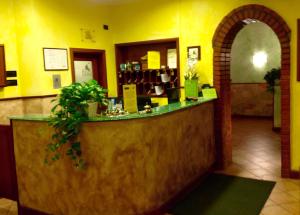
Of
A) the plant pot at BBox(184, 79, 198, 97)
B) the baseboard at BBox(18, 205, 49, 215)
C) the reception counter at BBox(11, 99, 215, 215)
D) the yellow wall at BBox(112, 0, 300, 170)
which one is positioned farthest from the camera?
the plant pot at BBox(184, 79, 198, 97)

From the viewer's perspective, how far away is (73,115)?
288cm

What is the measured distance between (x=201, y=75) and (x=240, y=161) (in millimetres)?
1575

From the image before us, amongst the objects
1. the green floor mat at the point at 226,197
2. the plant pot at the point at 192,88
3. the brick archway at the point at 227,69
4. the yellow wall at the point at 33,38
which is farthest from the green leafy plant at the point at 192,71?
the yellow wall at the point at 33,38

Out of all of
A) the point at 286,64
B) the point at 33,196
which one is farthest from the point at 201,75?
the point at 33,196

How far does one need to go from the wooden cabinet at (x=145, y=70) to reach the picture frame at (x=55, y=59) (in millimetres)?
1141

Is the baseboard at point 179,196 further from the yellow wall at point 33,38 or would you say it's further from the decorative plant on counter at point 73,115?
the yellow wall at point 33,38

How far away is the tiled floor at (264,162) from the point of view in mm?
3562

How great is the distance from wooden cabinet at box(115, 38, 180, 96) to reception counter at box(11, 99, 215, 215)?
6.10 ft

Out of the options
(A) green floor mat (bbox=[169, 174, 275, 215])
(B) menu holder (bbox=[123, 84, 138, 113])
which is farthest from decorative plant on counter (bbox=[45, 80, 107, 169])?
(A) green floor mat (bbox=[169, 174, 275, 215])

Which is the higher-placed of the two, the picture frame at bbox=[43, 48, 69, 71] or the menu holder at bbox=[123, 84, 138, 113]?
the picture frame at bbox=[43, 48, 69, 71]

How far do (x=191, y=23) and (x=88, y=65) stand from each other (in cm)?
203

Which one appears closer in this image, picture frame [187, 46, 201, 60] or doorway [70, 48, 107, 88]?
picture frame [187, 46, 201, 60]

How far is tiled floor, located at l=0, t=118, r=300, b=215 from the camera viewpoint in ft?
11.7

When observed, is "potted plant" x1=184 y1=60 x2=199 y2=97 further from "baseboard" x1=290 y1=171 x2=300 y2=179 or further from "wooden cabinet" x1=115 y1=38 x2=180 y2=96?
"baseboard" x1=290 y1=171 x2=300 y2=179
